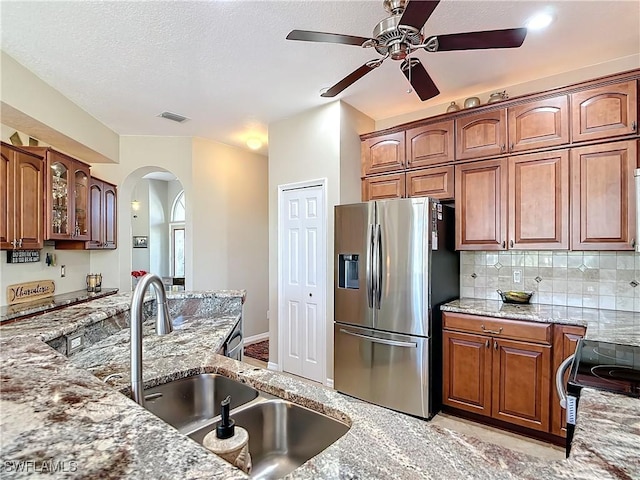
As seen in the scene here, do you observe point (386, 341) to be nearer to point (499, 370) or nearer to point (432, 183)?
point (499, 370)

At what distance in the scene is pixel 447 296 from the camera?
3.08 meters

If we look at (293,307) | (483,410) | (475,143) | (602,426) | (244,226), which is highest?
(475,143)

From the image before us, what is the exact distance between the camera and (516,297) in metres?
2.97

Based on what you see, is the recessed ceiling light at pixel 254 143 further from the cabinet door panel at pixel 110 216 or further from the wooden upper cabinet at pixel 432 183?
the wooden upper cabinet at pixel 432 183

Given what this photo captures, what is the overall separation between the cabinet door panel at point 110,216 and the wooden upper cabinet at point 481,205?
4.11 m

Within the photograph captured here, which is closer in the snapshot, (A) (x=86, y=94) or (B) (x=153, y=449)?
(B) (x=153, y=449)

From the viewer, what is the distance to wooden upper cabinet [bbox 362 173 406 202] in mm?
3436

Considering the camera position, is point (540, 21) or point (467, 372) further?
point (467, 372)

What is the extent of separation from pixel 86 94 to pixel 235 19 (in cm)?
203

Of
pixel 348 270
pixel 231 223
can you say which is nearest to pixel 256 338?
pixel 231 223

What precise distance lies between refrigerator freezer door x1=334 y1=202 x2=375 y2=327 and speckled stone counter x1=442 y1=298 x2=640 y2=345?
68 centimetres

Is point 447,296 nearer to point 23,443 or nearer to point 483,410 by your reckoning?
point 483,410

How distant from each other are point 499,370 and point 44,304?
404 centimetres

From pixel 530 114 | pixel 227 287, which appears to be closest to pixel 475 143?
pixel 530 114
